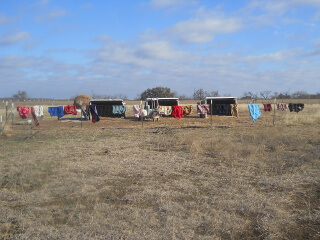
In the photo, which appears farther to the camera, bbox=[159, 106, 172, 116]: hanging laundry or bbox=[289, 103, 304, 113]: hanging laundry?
bbox=[159, 106, 172, 116]: hanging laundry

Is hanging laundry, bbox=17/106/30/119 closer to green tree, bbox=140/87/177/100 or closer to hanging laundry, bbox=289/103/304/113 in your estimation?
hanging laundry, bbox=289/103/304/113

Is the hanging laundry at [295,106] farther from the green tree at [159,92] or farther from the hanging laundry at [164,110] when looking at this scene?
the green tree at [159,92]

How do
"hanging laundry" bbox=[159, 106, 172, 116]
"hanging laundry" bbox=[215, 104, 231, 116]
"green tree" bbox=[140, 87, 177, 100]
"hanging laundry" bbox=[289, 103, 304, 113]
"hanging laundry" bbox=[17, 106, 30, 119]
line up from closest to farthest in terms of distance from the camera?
1. "hanging laundry" bbox=[17, 106, 30, 119]
2. "hanging laundry" bbox=[289, 103, 304, 113]
3. "hanging laundry" bbox=[159, 106, 172, 116]
4. "hanging laundry" bbox=[215, 104, 231, 116]
5. "green tree" bbox=[140, 87, 177, 100]

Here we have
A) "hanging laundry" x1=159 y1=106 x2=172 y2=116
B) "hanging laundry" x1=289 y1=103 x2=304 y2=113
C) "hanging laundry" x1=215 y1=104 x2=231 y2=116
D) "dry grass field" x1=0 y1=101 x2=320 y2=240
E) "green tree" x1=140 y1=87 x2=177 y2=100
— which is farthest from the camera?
"green tree" x1=140 y1=87 x2=177 y2=100

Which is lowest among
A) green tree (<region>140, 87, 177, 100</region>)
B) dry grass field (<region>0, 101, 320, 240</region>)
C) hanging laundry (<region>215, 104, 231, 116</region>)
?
dry grass field (<region>0, 101, 320, 240</region>)

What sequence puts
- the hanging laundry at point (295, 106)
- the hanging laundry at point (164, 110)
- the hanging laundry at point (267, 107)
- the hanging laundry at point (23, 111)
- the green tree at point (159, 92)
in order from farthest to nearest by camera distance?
the green tree at point (159, 92)
the hanging laundry at point (164, 110)
the hanging laundry at point (295, 106)
the hanging laundry at point (267, 107)
the hanging laundry at point (23, 111)

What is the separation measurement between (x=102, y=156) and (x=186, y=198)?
179 inches

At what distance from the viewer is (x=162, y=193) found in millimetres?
5770

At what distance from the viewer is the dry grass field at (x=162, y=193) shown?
430 centimetres

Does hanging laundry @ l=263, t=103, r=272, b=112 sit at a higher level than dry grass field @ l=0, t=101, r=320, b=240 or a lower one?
higher

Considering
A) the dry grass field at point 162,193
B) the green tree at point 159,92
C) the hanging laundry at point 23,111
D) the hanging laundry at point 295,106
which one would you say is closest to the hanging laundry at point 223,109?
the hanging laundry at point 295,106

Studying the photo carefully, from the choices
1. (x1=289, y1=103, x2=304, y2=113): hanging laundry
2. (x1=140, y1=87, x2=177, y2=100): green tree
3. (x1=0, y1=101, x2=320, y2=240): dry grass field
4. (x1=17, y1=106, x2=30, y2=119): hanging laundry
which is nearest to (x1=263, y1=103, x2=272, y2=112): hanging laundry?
(x1=289, y1=103, x2=304, y2=113): hanging laundry

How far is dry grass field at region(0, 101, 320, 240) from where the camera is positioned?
4.30 metres

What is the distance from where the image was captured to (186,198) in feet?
18.3
